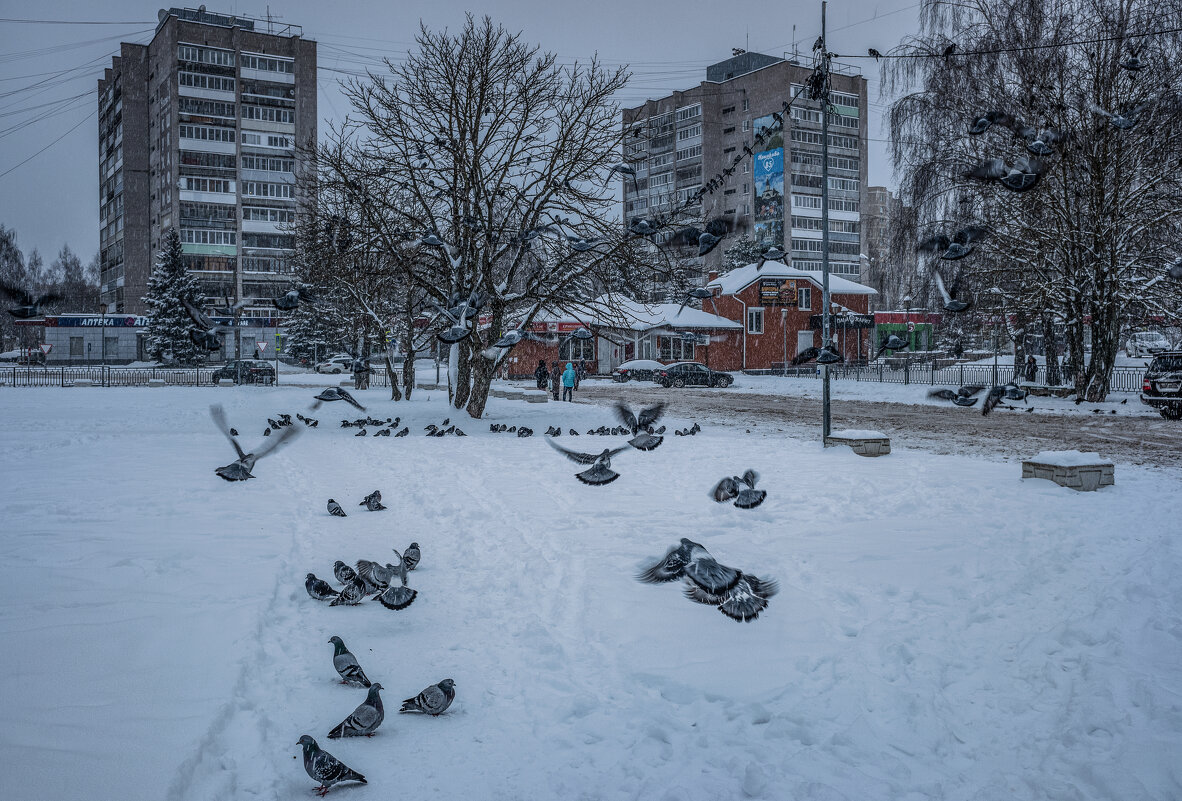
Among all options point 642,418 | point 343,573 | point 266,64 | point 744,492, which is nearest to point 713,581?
point 343,573

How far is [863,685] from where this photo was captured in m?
4.48

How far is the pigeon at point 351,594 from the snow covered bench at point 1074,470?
863 centimetres

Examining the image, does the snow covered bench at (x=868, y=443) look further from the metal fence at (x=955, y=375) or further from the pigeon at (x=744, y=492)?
the metal fence at (x=955, y=375)

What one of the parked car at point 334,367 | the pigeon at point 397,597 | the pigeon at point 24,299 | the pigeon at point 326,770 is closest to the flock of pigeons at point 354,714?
the pigeon at point 326,770

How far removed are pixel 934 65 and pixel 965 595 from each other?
866 inches

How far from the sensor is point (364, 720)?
148 inches

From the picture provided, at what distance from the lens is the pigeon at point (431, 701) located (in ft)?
13.1

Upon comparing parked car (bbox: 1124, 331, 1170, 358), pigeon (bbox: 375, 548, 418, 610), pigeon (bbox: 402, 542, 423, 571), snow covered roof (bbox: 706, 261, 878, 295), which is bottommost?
pigeon (bbox: 375, 548, 418, 610)

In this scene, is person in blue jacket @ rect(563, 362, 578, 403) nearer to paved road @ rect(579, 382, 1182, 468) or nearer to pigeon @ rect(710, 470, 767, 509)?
paved road @ rect(579, 382, 1182, 468)

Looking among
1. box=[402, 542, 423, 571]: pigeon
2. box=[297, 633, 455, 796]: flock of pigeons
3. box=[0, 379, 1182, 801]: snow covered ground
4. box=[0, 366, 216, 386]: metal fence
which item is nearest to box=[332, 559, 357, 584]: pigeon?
box=[0, 379, 1182, 801]: snow covered ground

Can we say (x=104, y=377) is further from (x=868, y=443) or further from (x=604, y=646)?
(x=604, y=646)

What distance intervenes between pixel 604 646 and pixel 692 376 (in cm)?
3275

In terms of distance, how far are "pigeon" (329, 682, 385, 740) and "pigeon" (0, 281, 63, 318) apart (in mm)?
8039

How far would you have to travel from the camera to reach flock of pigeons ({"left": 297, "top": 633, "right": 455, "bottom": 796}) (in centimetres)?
327
